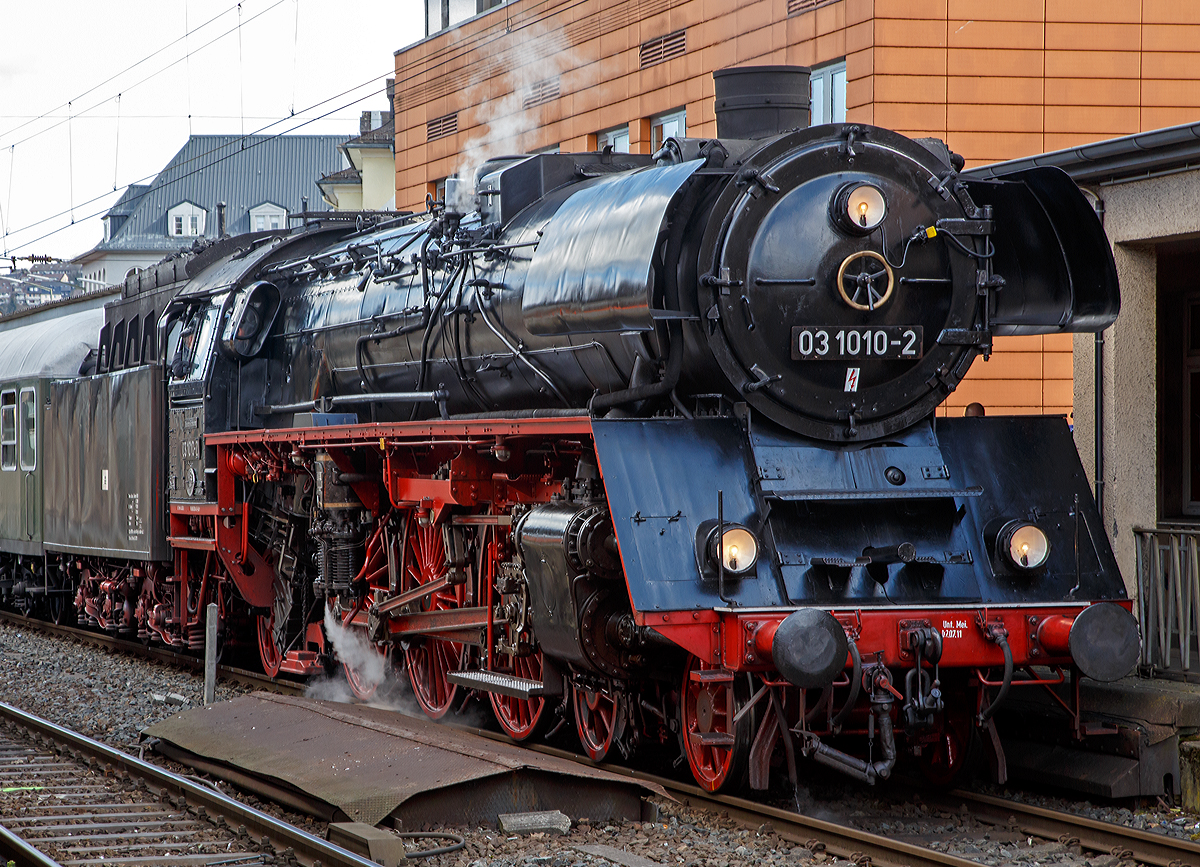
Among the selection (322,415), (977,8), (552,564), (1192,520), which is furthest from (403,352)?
(977,8)

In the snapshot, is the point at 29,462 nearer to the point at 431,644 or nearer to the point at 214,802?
the point at 431,644

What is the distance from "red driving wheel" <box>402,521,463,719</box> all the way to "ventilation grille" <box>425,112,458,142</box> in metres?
13.7

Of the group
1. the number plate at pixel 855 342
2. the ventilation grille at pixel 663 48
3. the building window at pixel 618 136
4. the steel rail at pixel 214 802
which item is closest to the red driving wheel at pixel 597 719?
the steel rail at pixel 214 802

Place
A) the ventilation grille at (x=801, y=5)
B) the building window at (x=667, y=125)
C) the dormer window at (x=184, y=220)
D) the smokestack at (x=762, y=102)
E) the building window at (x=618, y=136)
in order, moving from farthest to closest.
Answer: the dormer window at (x=184, y=220) < the building window at (x=618, y=136) < the building window at (x=667, y=125) < the ventilation grille at (x=801, y=5) < the smokestack at (x=762, y=102)

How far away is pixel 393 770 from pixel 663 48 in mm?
13888

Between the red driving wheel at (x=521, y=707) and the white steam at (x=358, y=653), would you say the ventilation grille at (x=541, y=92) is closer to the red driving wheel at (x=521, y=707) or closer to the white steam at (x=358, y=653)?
the white steam at (x=358, y=653)

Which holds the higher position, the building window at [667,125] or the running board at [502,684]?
the building window at [667,125]

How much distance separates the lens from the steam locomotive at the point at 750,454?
6.39 meters

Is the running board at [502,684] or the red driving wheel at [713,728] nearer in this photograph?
the red driving wheel at [713,728]

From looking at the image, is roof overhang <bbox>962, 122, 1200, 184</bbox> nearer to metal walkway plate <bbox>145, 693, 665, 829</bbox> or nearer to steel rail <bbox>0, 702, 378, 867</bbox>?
metal walkway plate <bbox>145, 693, 665, 829</bbox>

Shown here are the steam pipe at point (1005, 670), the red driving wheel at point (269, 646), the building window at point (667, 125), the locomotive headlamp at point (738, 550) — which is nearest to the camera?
the steam pipe at point (1005, 670)

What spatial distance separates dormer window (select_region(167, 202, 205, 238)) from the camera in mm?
72812

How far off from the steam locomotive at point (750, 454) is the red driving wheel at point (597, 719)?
0.10 ft

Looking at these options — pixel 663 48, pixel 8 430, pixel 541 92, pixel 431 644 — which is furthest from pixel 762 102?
pixel 541 92
